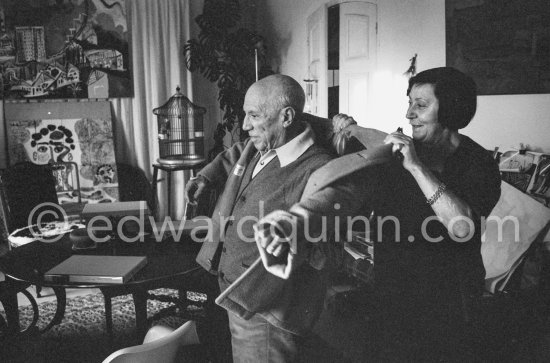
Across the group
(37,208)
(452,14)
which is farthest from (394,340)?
(37,208)

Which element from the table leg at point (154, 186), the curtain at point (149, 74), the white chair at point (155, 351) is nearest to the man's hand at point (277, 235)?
the white chair at point (155, 351)

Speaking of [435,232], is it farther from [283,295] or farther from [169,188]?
[169,188]

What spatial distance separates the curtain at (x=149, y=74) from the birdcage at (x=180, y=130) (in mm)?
236

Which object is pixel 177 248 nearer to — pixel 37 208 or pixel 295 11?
pixel 37 208

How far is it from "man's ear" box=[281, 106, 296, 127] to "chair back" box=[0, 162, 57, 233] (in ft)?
9.76

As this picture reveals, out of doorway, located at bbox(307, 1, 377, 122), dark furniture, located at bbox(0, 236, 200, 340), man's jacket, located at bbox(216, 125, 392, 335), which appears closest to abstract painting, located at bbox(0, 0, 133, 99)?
doorway, located at bbox(307, 1, 377, 122)

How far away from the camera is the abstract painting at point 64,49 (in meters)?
5.06

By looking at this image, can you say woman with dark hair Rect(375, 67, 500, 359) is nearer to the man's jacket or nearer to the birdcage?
the man's jacket

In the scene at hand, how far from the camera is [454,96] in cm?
136

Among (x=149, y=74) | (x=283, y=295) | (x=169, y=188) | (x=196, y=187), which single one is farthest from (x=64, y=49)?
(x=283, y=295)

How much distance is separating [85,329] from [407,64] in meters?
2.93

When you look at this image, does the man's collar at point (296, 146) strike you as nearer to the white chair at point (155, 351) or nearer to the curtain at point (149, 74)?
the white chair at point (155, 351)

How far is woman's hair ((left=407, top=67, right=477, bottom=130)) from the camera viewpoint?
136 cm

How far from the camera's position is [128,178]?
561 centimetres
